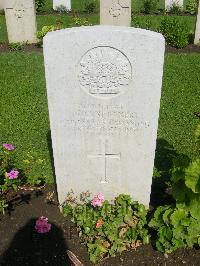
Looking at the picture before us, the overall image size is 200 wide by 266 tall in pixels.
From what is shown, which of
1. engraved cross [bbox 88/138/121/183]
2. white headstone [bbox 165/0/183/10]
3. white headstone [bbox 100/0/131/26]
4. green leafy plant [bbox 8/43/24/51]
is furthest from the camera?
white headstone [bbox 165/0/183/10]

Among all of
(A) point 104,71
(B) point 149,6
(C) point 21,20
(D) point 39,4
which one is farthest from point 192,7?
(A) point 104,71

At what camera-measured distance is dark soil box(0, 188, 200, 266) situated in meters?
3.54

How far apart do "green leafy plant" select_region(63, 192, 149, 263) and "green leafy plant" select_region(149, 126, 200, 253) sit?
29 cm

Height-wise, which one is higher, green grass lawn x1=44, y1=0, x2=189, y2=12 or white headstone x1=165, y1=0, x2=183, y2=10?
white headstone x1=165, y1=0, x2=183, y2=10

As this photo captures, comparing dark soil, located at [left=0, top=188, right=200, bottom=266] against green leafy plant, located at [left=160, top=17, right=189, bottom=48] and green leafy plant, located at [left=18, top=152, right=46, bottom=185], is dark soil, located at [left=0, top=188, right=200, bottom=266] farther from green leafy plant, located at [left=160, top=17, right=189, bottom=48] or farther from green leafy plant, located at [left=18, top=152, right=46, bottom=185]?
green leafy plant, located at [left=160, top=17, right=189, bottom=48]

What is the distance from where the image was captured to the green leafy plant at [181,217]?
10.5ft

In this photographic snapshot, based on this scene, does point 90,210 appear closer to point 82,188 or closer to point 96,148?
point 82,188

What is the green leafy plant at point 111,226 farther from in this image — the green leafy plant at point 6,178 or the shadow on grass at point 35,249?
the green leafy plant at point 6,178

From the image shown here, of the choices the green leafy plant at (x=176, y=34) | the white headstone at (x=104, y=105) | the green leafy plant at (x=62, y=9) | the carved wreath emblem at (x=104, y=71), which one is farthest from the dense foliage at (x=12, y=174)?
the green leafy plant at (x=62, y=9)

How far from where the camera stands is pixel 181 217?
324 centimetres

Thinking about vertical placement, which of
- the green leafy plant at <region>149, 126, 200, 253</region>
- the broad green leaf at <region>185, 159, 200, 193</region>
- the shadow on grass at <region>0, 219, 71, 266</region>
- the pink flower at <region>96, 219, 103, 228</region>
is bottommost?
the shadow on grass at <region>0, 219, 71, 266</region>

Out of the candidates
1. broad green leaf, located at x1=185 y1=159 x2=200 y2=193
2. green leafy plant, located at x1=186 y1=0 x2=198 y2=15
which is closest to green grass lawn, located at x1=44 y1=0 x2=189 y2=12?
green leafy plant, located at x1=186 y1=0 x2=198 y2=15

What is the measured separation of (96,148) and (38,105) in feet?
11.1

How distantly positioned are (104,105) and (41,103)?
12.1ft
